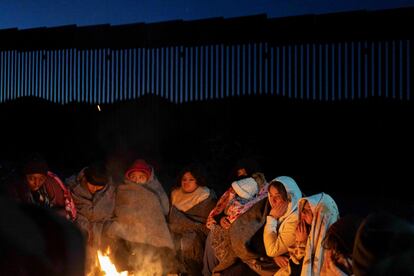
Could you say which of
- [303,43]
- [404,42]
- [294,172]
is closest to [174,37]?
[303,43]

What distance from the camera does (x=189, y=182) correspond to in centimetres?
889

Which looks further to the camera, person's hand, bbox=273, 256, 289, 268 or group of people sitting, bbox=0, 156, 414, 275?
person's hand, bbox=273, 256, 289, 268

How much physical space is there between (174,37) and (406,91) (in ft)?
14.7

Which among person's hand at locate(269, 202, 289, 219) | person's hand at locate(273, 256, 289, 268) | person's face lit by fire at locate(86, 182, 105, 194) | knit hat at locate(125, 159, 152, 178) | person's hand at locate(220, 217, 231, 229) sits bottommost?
person's hand at locate(273, 256, 289, 268)

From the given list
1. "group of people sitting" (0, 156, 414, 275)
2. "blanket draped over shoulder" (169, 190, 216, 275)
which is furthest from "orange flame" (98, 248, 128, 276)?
"blanket draped over shoulder" (169, 190, 216, 275)

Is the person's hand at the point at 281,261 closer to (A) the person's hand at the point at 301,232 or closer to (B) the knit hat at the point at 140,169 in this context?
(A) the person's hand at the point at 301,232

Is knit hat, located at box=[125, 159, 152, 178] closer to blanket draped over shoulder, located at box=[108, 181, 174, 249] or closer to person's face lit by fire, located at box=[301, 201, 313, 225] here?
blanket draped over shoulder, located at box=[108, 181, 174, 249]

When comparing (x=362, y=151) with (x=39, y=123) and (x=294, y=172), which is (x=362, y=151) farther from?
(x=39, y=123)

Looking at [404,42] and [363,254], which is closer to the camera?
[363,254]

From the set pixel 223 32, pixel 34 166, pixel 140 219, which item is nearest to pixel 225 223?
pixel 140 219

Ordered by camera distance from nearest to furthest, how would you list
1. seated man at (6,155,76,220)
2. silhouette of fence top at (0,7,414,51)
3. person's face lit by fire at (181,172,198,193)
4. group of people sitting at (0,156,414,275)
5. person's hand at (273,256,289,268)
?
group of people sitting at (0,156,414,275) → person's hand at (273,256,289,268) → seated man at (6,155,76,220) → person's face lit by fire at (181,172,198,193) → silhouette of fence top at (0,7,414,51)

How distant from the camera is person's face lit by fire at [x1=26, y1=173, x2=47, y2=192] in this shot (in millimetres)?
7207

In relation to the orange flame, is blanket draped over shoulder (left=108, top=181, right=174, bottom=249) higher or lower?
higher

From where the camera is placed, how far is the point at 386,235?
2.53 m
